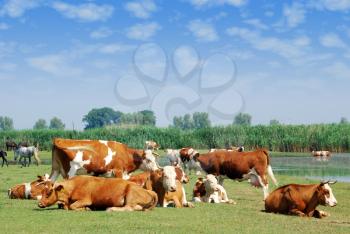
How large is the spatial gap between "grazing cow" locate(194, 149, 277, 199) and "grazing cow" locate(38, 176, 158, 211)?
636cm

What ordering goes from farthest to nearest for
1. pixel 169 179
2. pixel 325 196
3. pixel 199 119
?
pixel 199 119
pixel 325 196
pixel 169 179

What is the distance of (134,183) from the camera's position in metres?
12.8

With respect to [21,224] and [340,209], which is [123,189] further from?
[340,209]

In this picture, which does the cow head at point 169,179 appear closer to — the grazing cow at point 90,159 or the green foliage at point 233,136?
the grazing cow at point 90,159

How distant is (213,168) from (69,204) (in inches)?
284

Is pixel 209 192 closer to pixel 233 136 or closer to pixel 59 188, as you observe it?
pixel 59 188

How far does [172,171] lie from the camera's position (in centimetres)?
1366

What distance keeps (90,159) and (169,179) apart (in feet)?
10.3

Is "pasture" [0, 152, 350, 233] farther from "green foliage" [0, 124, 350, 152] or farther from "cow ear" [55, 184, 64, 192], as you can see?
"green foliage" [0, 124, 350, 152]

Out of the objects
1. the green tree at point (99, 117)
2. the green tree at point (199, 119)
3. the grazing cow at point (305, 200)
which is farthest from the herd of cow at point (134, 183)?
the green tree at point (99, 117)

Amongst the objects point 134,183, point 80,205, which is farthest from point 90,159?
point 80,205

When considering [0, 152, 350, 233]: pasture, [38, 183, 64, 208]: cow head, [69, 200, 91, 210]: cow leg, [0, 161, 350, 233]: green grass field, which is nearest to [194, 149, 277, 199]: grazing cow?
[0, 161, 350, 233]: green grass field

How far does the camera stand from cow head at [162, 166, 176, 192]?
13.5m

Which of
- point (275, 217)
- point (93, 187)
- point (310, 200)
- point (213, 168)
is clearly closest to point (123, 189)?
point (93, 187)
